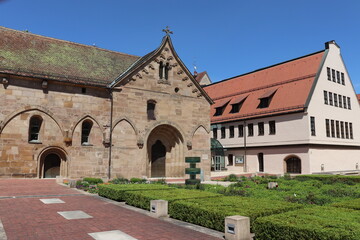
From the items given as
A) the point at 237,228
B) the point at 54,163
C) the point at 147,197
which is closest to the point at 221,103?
the point at 54,163

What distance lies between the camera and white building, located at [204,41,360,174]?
114ft

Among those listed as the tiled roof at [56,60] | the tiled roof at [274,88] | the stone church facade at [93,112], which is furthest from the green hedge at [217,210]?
the tiled roof at [274,88]

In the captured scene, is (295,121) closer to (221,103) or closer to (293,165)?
(293,165)

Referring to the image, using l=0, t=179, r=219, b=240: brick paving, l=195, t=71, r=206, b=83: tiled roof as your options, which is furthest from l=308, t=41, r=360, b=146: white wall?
l=195, t=71, r=206, b=83: tiled roof

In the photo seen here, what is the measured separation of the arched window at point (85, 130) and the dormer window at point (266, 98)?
897 inches

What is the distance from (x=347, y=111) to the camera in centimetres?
3966

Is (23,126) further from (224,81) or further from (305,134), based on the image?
Result: (224,81)

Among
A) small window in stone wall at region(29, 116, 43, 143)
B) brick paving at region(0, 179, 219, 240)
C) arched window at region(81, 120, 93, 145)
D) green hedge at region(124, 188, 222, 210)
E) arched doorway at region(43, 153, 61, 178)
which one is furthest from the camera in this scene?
arched window at region(81, 120, 93, 145)

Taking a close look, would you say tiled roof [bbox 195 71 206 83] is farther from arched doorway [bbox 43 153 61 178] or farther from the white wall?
arched doorway [bbox 43 153 61 178]

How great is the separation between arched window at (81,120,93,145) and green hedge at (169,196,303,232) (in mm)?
17590

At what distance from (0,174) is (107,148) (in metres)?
8.30

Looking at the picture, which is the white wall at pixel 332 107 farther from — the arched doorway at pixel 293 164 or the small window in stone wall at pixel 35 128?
the small window in stone wall at pixel 35 128

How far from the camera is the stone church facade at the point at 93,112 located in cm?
2388

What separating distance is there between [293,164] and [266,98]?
9159 mm
